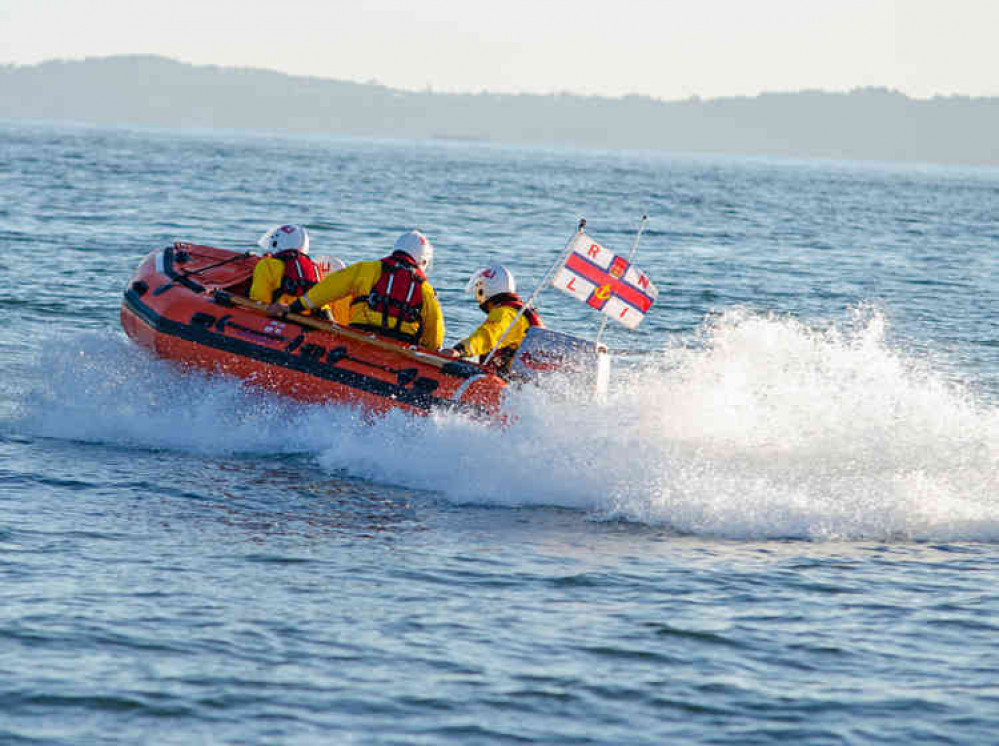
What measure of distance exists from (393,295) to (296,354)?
2.91 ft

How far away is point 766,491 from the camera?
8.79m

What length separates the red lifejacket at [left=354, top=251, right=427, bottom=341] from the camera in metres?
10.1

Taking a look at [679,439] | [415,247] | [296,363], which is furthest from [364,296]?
Answer: [679,439]

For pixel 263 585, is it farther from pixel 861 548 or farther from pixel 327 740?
pixel 861 548

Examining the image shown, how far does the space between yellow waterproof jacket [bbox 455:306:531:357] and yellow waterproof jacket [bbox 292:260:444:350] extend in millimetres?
538

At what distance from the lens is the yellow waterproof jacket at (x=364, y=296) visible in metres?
10.2

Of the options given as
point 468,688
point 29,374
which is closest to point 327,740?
point 468,688

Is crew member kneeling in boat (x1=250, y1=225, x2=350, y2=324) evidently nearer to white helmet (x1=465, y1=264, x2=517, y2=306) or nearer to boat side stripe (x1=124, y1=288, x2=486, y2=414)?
boat side stripe (x1=124, y1=288, x2=486, y2=414)

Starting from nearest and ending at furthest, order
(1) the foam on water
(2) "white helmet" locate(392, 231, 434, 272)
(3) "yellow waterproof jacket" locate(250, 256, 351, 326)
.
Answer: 1. (1) the foam on water
2. (2) "white helmet" locate(392, 231, 434, 272)
3. (3) "yellow waterproof jacket" locate(250, 256, 351, 326)

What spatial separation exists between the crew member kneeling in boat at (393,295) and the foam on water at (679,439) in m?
0.78

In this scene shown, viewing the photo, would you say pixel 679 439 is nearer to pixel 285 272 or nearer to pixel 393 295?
pixel 393 295

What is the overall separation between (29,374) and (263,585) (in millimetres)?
6164

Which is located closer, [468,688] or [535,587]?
[468,688]

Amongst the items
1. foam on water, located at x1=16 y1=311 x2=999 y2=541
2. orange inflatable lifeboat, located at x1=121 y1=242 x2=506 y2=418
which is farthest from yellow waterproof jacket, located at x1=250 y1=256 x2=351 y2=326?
foam on water, located at x1=16 y1=311 x2=999 y2=541
